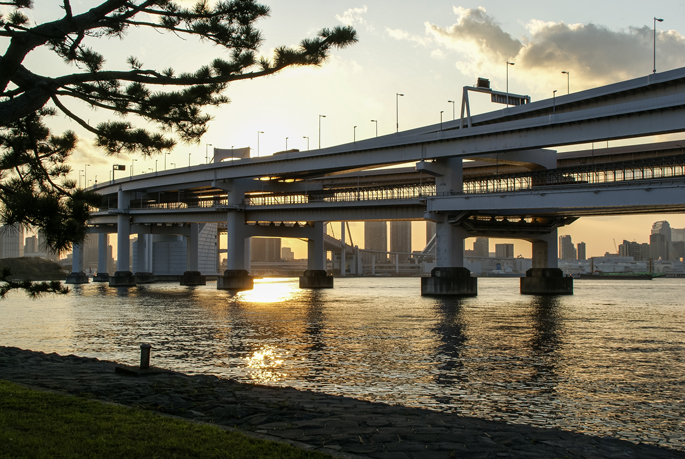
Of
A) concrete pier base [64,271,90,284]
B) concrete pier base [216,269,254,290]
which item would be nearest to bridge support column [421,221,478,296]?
concrete pier base [216,269,254,290]

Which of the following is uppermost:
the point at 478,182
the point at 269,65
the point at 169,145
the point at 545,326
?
the point at 478,182

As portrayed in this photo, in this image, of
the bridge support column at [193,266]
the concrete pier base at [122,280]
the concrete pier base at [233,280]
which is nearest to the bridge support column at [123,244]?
the concrete pier base at [122,280]

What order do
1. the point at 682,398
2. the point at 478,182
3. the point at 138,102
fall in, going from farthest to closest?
the point at 478,182 < the point at 682,398 < the point at 138,102

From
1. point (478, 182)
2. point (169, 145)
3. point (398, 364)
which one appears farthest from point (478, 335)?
point (478, 182)

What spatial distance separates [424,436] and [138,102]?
10.1m

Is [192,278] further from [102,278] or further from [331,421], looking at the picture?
[331,421]

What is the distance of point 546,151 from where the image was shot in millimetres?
71938

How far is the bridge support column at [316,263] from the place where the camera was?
4006 inches

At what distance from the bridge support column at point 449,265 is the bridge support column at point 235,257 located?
110 feet

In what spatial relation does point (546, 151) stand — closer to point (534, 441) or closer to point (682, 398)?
point (682, 398)

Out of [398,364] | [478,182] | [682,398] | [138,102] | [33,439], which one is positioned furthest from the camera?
[478,182]

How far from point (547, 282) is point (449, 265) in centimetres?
2153

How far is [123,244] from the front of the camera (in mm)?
111750

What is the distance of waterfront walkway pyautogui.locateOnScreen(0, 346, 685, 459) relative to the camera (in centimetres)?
1006
